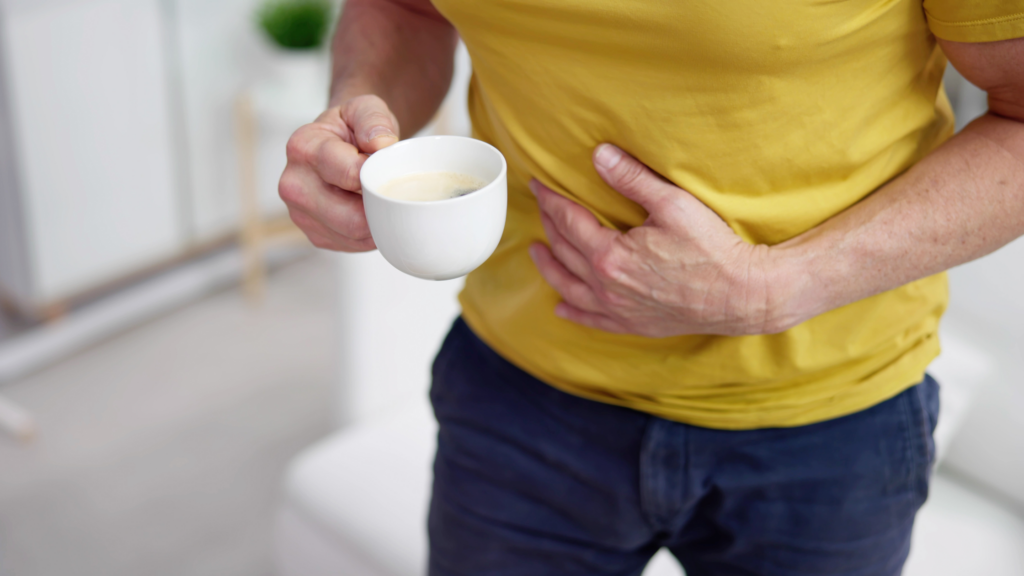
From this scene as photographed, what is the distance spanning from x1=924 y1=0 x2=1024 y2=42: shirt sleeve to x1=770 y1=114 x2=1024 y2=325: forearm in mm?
108

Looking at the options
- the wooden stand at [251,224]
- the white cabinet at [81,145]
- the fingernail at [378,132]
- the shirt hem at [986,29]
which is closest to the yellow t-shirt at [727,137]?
the shirt hem at [986,29]

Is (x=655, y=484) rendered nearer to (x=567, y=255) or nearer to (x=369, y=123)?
(x=567, y=255)

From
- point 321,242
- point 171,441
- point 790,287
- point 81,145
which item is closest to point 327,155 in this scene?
point 321,242

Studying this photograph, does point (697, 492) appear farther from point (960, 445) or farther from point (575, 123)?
point (960, 445)

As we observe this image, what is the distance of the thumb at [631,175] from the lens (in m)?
0.68

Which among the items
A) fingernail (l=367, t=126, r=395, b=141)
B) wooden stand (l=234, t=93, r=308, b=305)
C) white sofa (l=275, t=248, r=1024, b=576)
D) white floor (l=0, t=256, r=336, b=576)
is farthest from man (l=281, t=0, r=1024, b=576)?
wooden stand (l=234, t=93, r=308, b=305)

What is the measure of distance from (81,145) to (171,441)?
917 millimetres

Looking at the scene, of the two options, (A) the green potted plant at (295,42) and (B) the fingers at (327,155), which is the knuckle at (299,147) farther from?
(A) the green potted plant at (295,42)

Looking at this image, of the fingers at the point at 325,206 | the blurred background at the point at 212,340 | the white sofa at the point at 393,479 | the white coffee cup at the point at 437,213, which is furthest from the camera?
the blurred background at the point at 212,340

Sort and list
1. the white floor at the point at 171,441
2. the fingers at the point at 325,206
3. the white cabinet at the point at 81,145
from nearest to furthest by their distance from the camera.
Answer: the fingers at the point at 325,206, the white floor at the point at 171,441, the white cabinet at the point at 81,145

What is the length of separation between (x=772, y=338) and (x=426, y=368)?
1060 mm

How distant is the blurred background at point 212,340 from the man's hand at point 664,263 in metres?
0.77

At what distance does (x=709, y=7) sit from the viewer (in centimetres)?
60

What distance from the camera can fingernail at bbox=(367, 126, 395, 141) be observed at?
66 cm
